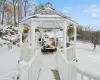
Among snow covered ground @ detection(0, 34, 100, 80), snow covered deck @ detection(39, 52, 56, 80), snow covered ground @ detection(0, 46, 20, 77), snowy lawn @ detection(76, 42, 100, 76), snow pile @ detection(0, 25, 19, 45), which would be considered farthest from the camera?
snow pile @ detection(0, 25, 19, 45)

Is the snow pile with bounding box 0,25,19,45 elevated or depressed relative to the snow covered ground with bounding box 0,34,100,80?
elevated

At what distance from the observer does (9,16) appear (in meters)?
35.9

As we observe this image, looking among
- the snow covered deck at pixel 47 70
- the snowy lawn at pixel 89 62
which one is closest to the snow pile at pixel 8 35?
the snowy lawn at pixel 89 62

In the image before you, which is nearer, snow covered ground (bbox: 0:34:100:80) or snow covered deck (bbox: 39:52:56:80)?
snow covered deck (bbox: 39:52:56:80)

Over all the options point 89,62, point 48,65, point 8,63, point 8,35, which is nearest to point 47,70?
point 48,65

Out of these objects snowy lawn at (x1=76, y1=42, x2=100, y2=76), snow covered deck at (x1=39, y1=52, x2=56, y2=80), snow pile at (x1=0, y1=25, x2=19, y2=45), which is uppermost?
snow pile at (x1=0, y1=25, x2=19, y2=45)

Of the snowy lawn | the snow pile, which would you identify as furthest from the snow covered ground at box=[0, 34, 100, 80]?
the snow pile

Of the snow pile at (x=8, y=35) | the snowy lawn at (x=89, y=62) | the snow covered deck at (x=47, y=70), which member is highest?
the snow pile at (x=8, y=35)

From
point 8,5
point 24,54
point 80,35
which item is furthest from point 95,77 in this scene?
point 8,5

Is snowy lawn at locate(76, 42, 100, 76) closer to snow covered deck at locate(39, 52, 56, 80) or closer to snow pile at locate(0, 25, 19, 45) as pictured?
snow covered deck at locate(39, 52, 56, 80)

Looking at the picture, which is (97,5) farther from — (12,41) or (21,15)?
(12,41)

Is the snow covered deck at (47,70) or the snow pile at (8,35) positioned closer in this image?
the snow covered deck at (47,70)

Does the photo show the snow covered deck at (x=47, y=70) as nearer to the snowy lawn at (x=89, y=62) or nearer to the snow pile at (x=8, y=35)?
the snowy lawn at (x=89, y=62)

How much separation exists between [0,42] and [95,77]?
2154 centimetres
